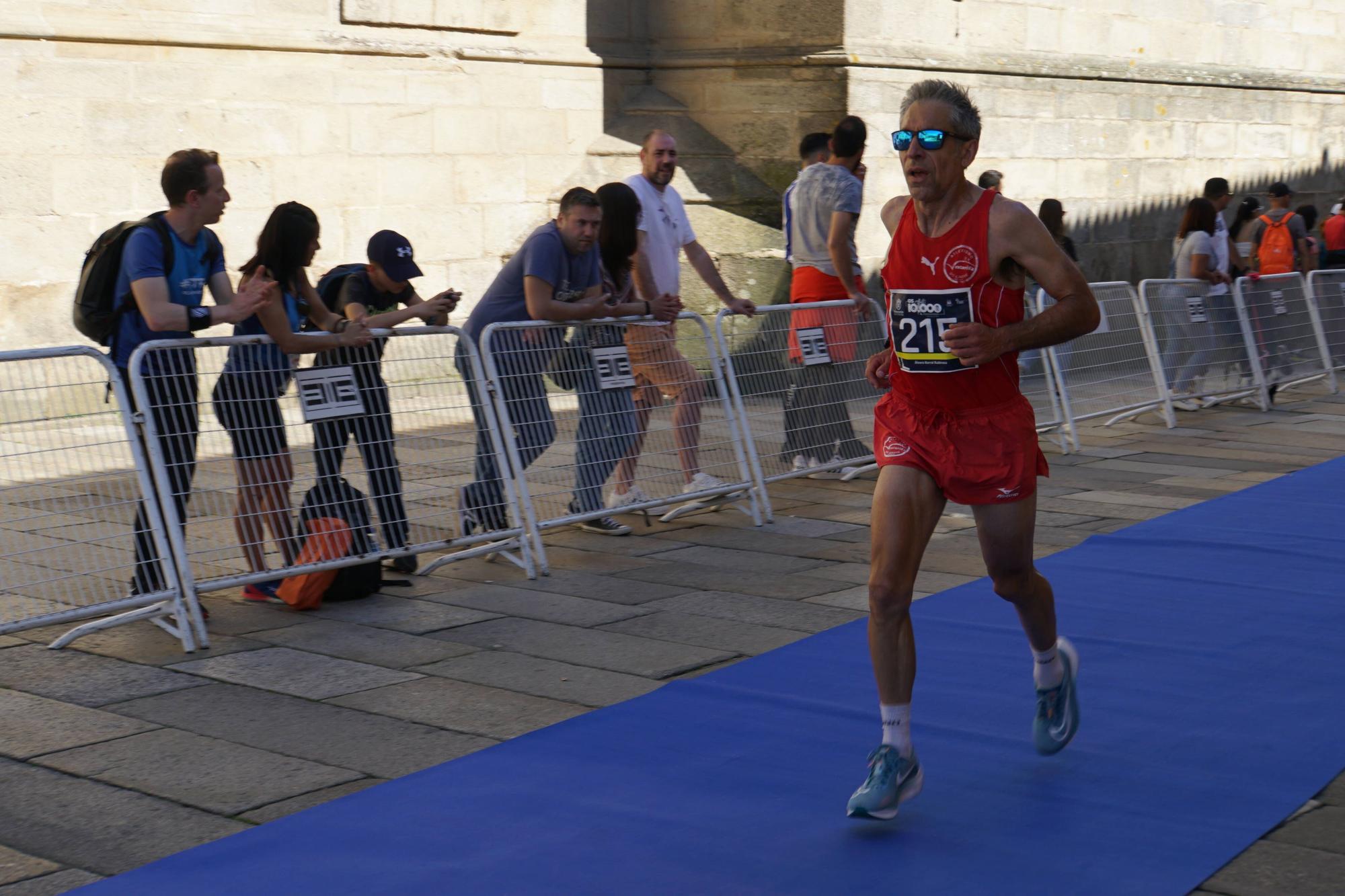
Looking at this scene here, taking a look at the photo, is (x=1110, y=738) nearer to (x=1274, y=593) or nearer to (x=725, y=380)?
A: (x=1274, y=593)

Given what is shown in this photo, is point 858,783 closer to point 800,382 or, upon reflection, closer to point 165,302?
point 165,302

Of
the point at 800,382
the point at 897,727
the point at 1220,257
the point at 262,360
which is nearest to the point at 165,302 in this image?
the point at 262,360

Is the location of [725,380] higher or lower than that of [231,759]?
higher

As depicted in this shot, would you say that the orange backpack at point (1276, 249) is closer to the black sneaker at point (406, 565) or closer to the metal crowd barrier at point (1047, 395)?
the metal crowd barrier at point (1047, 395)

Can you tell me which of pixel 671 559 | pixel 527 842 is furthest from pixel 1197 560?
pixel 527 842

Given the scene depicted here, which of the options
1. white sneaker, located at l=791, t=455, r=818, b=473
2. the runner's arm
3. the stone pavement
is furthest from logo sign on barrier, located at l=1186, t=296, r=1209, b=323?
the runner's arm

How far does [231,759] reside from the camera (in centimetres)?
466

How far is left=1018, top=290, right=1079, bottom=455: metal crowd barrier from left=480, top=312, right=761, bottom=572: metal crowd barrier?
3156mm

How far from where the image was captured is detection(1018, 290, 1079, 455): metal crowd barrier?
1097 cm

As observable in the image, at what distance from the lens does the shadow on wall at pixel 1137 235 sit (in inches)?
708

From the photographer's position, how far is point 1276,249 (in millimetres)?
15453

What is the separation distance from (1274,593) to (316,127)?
8.73 metres

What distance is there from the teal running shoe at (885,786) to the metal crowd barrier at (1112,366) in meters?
Result: 7.17

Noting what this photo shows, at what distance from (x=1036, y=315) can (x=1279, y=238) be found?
12.4 meters
